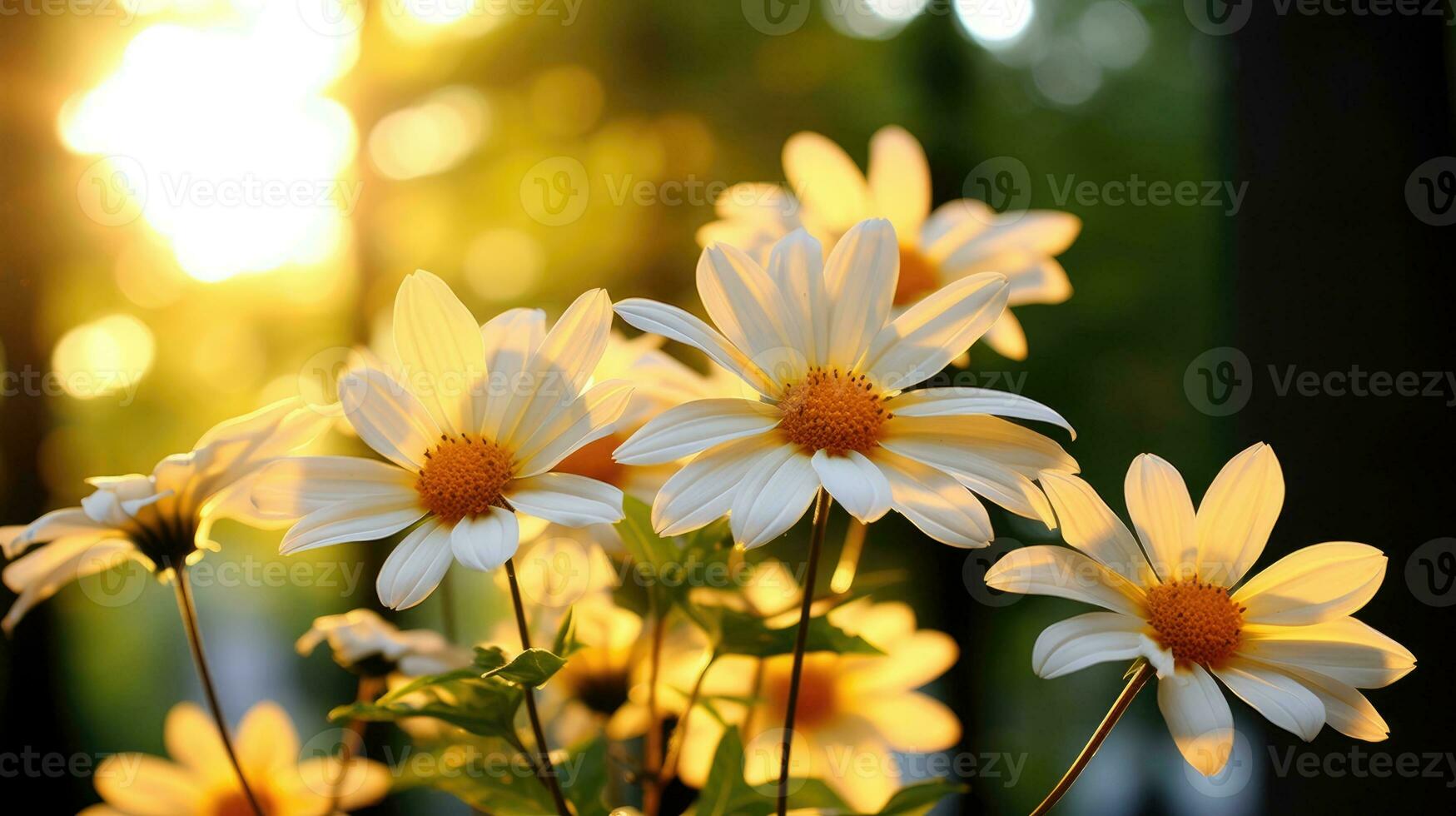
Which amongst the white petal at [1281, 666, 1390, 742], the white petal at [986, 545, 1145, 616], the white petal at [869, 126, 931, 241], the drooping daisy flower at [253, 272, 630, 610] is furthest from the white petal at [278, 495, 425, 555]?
the white petal at [869, 126, 931, 241]

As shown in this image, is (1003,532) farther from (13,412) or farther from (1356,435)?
(13,412)

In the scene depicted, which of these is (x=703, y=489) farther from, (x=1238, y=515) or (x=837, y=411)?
(x=1238, y=515)

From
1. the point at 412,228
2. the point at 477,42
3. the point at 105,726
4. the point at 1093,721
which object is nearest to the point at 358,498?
the point at 412,228

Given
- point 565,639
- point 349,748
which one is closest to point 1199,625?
point 565,639

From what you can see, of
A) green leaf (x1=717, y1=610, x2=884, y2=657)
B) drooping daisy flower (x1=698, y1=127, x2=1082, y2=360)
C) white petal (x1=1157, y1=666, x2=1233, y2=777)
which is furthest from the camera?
drooping daisy flower (x1=698, y1=127, x2=1082, y2=360)

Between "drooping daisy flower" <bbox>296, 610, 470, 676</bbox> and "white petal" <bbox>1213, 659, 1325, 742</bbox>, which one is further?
"drooping daisy flower" <bbox>296, 610, 470, 676</bbox>

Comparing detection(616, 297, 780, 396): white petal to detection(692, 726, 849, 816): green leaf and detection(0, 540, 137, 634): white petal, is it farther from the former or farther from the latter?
detection(0, 540, 137, 634): white petal
